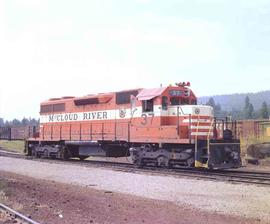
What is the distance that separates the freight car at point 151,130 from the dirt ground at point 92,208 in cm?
618

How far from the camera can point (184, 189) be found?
14289 mm

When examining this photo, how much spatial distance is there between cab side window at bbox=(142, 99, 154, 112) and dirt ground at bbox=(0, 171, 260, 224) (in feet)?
24.1

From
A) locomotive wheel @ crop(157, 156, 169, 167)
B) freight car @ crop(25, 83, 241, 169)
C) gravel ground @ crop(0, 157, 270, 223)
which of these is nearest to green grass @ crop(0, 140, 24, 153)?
freight car @ crop(25, 83, 241, 169)

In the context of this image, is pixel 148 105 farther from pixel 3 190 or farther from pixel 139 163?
pixel 3 190

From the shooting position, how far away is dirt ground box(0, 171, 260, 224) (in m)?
9.58

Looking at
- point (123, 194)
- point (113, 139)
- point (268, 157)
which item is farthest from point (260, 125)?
point (123, 194)

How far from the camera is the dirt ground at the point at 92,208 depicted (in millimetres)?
9578

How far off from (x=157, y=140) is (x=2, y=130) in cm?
3025

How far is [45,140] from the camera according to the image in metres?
30.3

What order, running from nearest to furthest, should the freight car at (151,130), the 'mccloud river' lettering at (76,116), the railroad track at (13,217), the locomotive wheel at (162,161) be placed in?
the railroad track at (13,217) < the freight car at (151,130) < the locomotive wheel at (162,161) < the 'mccloud river' lettering at (76,116)

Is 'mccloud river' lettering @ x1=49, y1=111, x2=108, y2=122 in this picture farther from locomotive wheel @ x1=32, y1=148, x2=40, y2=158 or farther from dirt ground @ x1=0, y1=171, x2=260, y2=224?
dirt ground @ x1=0, y1=171, x2=260, y2=224

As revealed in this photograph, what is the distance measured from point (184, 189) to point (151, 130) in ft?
23.7

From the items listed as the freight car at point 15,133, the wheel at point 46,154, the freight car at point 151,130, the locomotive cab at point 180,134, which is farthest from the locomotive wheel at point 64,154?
the freight car at point 15,133

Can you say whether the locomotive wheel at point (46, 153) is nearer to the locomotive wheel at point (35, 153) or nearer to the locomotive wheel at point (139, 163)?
the locomotive wheel at point (35, 153)
